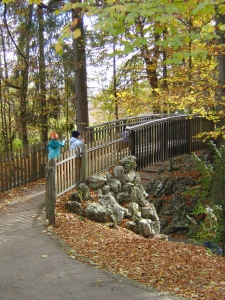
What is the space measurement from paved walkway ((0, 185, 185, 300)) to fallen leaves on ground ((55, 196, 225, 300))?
0.79ft

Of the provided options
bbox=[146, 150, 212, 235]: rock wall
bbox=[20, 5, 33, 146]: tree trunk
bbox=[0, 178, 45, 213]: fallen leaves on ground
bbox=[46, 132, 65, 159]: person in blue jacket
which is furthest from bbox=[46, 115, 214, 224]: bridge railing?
bbox=[20, 5, 33, 146]: tree trunk

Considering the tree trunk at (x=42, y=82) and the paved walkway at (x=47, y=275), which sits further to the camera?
the tree trunk at (x=42, y=82)

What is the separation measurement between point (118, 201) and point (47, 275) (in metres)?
5.46

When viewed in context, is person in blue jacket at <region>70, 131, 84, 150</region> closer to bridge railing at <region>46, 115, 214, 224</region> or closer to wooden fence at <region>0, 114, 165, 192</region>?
wooden fence at <region>0, 114, 165, 192</region>

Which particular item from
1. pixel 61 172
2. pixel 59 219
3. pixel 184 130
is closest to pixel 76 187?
pixel 61 172

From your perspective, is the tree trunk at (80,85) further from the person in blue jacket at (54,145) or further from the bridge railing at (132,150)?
the person in blue jacket at (54,145)

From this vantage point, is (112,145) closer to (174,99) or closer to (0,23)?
(174,99)

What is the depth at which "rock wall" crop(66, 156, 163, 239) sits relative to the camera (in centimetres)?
920

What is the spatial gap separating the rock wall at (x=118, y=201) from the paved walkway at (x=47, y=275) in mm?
1536

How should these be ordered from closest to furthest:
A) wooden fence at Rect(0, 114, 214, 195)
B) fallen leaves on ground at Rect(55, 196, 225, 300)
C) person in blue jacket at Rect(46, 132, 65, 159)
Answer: fallen leaves on ground at Rect(55, 196, 225, 300)
wooden fence at Rect(0, 114, 214, 195)
person in blue jacket at Rect(46, 132, 65, 159)

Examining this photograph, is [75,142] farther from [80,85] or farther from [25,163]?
[80,85]

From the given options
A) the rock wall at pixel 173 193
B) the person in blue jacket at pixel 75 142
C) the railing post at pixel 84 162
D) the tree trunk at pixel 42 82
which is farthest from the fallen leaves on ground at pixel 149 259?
the tree trunk at pixel 42 82

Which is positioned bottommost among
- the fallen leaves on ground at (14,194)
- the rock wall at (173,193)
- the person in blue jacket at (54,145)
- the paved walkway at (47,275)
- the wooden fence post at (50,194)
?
the rock wall at (173,193)

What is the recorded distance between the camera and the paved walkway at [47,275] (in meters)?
5.09
